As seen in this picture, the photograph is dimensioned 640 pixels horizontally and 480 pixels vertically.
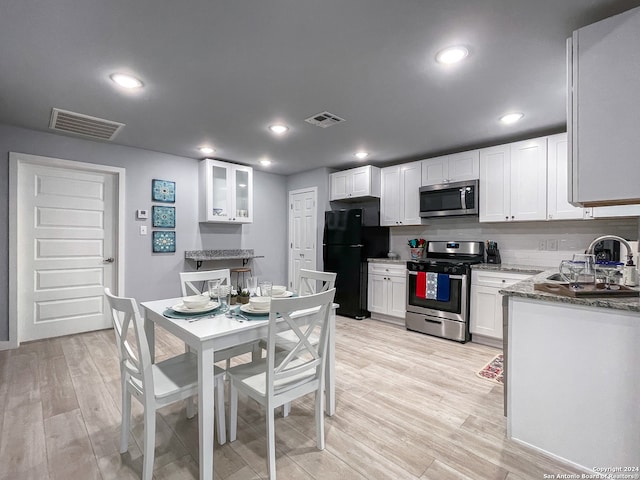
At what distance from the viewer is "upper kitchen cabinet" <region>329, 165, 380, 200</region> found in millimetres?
4512

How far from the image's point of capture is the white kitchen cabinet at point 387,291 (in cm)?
417

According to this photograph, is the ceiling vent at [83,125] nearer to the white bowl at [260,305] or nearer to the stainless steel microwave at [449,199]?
the white bowl at [260,305]

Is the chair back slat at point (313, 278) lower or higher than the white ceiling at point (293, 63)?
lower

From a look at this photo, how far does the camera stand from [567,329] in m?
1.61

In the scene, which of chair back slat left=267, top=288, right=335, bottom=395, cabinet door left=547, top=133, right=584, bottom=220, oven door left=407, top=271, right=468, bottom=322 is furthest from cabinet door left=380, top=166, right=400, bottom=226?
chair back slat left=267, top=288, right=335, bottom=395

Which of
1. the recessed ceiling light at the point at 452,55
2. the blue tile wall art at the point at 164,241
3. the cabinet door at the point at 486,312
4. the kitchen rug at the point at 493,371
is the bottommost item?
the kitchen rug at the point at 493,371

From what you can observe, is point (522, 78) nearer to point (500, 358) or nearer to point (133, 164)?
point (500, 358)

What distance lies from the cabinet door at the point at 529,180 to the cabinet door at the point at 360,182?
1.79 m

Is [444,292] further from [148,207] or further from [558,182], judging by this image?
[148,207]

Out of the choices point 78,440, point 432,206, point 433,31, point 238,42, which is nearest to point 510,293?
point 433,31

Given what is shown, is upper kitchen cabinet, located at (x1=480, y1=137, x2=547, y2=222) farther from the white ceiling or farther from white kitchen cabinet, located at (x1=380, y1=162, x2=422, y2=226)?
white kitchen cabinet, located at (x1=380, y1=162, x2=422, y2=226)

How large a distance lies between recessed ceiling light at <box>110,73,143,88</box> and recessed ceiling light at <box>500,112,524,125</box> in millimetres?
3132

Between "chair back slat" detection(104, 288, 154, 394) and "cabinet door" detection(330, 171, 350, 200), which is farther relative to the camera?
"cabinet door" detection(330, 171, 350, 200)

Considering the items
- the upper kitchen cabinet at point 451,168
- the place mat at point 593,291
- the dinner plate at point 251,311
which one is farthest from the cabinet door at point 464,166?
the dinner plate at point 251,311
